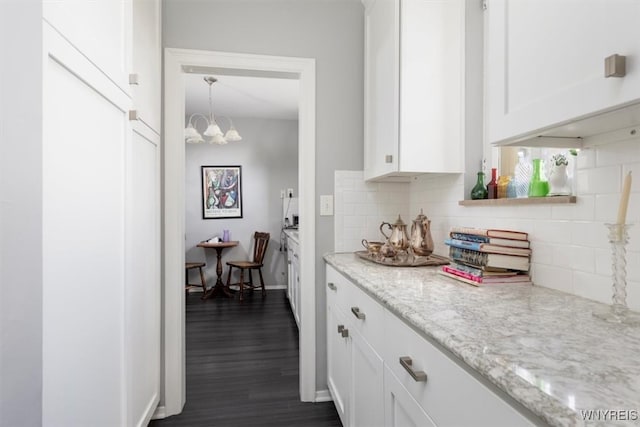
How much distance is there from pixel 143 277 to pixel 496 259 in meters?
1.53

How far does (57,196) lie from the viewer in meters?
0.85

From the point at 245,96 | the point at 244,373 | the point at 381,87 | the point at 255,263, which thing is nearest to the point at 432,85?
the point at 381,87

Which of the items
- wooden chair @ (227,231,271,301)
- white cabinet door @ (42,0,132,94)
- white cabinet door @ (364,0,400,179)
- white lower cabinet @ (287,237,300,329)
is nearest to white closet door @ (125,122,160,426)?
white cabinet door @ (42,0,132,94)

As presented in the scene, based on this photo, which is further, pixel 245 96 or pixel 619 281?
pixel 245 96

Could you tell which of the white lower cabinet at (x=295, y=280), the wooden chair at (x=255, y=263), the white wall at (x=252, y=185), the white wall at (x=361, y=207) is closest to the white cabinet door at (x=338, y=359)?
the white wall at (x=361, y=207)

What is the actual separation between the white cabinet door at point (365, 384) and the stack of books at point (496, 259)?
444 millimetres

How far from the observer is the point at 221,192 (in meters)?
4.95

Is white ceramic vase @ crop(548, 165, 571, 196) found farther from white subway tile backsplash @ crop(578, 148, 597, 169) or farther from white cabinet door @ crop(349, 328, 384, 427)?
white cabinet door @ crop(349, 328, 384, 427)

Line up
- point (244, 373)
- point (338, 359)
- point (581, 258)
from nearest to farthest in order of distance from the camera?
1. point (581, 258)
2. point (338, 359)
3. point (244, 373)

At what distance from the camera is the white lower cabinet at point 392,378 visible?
0.62m

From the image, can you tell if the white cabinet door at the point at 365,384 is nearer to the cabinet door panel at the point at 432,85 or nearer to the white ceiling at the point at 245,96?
the cabinet door panel at the point at 432,85

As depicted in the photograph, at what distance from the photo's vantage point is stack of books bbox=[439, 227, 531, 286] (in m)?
1.18

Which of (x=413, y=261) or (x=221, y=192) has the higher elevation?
(x=221, y=192)

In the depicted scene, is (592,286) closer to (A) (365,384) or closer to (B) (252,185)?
(A) (365,384)
